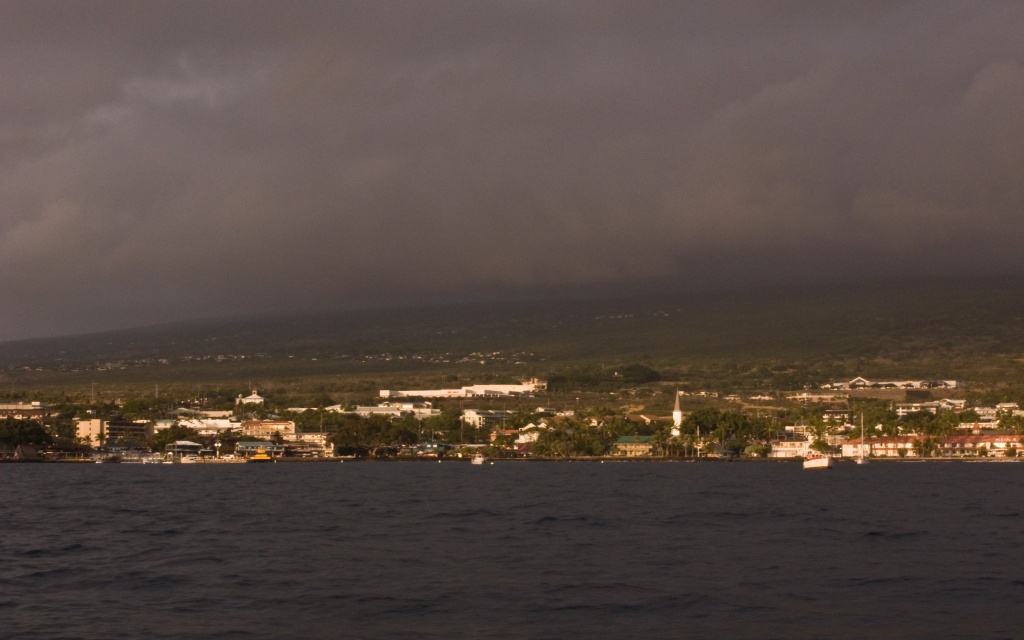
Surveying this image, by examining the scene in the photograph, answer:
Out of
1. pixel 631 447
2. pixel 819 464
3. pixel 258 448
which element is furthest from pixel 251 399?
pixel 819 464

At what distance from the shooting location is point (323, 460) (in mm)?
133000

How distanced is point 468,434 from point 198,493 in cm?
9336

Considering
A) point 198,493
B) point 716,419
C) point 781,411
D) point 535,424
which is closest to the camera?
point 198,493

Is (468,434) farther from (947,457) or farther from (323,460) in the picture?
(947,457)

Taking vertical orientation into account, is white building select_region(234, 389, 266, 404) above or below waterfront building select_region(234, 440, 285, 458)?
above

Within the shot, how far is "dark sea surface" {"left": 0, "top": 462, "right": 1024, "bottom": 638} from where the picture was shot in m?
25.0

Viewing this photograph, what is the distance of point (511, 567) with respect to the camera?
32.3 m

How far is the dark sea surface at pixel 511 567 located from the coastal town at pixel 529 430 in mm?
74316

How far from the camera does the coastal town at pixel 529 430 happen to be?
134 meters

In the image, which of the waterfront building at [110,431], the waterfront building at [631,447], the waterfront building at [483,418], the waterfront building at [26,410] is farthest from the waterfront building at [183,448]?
the waterfront building at [631,447]

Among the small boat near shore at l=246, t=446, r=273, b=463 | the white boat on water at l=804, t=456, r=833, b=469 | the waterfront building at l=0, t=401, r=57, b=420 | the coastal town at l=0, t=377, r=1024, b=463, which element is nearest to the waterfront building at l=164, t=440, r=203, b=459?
the coastal town at l=0, t=377, r=1024, b=463

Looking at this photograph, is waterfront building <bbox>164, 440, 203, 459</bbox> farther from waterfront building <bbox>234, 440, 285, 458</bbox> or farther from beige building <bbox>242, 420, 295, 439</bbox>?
beige building <bbox>242, 420, 295, 439</bbox>

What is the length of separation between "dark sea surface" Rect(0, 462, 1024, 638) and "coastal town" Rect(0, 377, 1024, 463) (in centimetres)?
7432

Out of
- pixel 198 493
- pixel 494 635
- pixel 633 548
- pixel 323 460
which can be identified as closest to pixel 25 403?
pixel 323 460
